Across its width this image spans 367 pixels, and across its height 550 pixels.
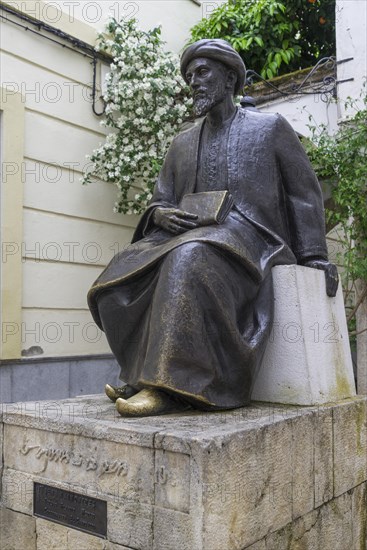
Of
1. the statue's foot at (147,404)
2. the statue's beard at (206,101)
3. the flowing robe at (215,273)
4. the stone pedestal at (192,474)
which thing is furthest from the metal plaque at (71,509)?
the statue's beard at (206,101)

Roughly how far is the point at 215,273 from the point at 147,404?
61 centimetres

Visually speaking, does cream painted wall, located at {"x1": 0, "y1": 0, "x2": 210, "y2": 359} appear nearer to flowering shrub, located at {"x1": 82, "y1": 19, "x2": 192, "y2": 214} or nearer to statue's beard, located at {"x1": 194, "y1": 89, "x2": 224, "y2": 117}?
flowering shrub, located at {"x1": 82, "y1": 19, "x2": 192, "y2": 214}

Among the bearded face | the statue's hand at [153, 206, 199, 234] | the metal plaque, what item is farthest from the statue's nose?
the metal plaque

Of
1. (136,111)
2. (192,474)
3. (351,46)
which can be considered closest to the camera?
(192,474)

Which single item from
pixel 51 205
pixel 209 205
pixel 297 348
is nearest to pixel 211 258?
pixel 209 205

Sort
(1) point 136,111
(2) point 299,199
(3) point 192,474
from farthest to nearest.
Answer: (1) point 136,111 → (2) point 299,199 → (3) point 192,474

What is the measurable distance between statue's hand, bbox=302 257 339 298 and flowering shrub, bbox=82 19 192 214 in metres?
3.68

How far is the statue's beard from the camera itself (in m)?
3.10

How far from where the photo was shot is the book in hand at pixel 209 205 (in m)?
2.89

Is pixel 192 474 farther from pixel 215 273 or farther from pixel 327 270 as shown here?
pixel 327 270

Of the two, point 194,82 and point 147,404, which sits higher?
point 194,82

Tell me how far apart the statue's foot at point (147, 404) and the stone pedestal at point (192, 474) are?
0.15 feet

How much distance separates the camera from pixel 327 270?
3.15 meters

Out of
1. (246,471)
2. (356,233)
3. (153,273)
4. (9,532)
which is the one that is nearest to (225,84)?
(153,273)
